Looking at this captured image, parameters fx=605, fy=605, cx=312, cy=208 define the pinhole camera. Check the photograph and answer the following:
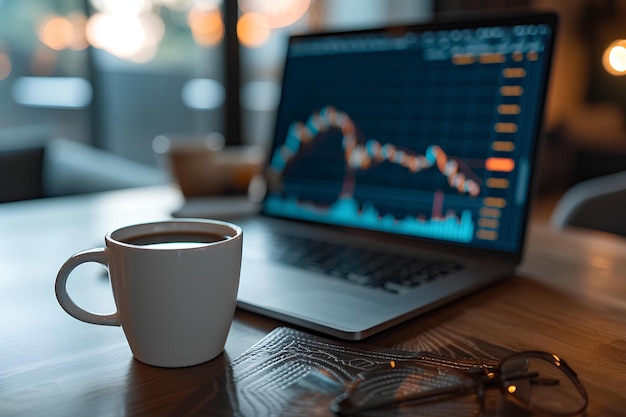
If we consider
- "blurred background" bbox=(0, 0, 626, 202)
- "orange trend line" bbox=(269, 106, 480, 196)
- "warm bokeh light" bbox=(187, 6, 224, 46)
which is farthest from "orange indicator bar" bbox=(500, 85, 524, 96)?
"warm bokeh light" bbox=(187, 6, 224, 46)

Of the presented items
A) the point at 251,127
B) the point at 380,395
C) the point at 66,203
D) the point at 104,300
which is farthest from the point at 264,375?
the point at 251,127

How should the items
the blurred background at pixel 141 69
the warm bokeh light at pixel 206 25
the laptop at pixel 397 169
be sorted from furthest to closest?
the warm bokeh light at pixel 206 25, the blurred background at pixel 141 69, the laptop at pixel 397 169

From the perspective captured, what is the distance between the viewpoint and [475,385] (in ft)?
1.38

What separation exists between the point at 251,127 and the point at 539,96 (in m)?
2.44

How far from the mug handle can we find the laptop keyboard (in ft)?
0.88

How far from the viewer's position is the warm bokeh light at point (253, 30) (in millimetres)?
2850

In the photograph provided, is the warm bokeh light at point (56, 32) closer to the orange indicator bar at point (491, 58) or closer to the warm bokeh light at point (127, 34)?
the warm bokeh light at point (127, 34)

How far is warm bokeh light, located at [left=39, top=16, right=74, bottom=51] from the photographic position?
2.60m

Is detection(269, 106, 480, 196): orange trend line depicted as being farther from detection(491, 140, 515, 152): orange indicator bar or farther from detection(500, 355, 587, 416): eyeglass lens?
detection(500, 355, 587, 416): eyeglass lens

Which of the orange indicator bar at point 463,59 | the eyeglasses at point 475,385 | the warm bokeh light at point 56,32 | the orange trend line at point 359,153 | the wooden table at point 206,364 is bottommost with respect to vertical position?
the wooden table at point 206,364

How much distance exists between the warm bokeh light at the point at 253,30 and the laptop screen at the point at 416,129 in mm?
1981

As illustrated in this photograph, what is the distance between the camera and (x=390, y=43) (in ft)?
2.88

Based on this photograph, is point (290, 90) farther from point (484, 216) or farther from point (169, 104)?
point (169, 104)

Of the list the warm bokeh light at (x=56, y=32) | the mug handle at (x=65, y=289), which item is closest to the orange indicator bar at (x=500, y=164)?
the mug handle at (x=65, y=289)
